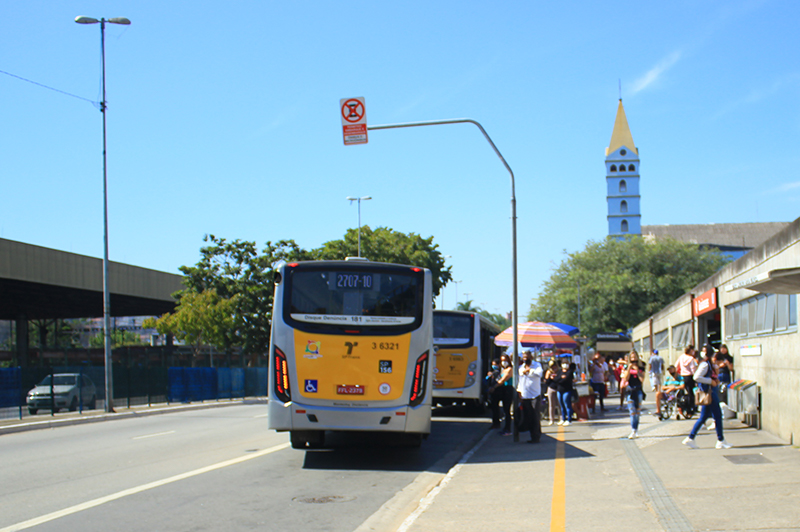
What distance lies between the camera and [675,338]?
3173cm

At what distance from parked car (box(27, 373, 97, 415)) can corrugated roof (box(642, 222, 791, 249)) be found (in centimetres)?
11038

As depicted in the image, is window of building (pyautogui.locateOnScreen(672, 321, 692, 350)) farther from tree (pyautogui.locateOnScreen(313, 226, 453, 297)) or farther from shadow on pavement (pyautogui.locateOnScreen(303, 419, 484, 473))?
tree (pyautogui.locateOnScreen(313, 226, 453, 297))

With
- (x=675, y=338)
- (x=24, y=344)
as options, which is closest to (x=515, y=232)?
(x=675, y=338)

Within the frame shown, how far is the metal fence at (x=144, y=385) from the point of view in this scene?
73.9 feet

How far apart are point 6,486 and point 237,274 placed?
1372 inches

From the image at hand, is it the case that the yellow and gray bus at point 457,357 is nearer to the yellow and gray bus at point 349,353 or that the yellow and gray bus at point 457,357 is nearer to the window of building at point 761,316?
the window of building at point 761,316

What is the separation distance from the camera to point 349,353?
11547mm

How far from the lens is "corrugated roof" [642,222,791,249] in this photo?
12431 centimetres

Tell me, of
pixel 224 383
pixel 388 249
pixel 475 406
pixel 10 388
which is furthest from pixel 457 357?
pixel 388 249

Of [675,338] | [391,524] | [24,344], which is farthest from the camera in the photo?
[24,344]

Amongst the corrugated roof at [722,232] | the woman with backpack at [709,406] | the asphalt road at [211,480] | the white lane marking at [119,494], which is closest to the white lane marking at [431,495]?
the asphalt road at [211,480]

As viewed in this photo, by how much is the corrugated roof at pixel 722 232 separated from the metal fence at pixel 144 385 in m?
98.8

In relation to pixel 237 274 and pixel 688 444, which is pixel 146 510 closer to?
pixel 688 444

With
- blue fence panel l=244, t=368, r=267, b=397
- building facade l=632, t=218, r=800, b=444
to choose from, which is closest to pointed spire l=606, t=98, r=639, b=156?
blue fence panel l=244, t=368, r=267, b=397
